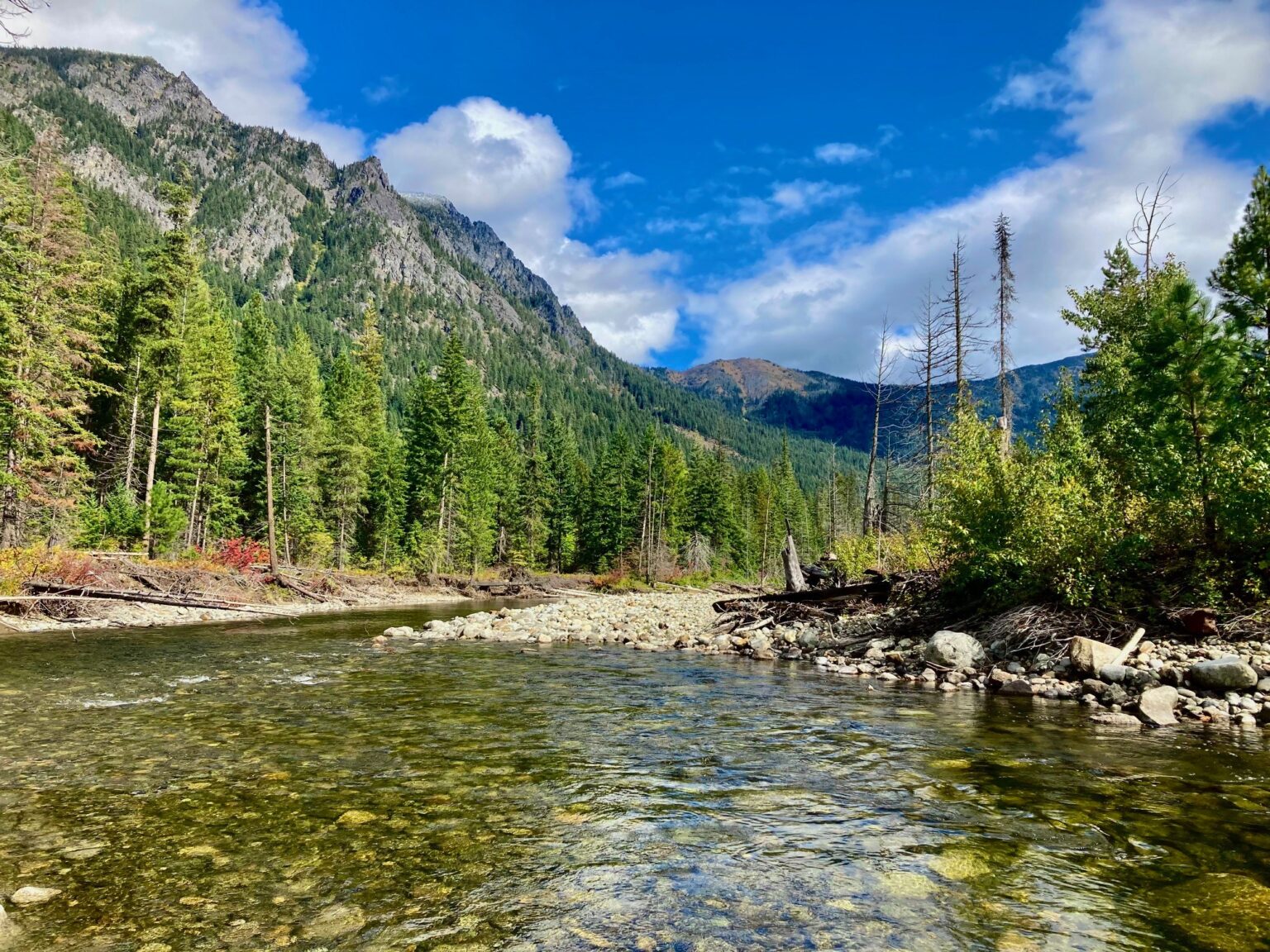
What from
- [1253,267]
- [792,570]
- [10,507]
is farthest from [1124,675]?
[10,507]

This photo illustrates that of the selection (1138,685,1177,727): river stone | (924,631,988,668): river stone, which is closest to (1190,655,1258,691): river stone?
(1138,685,1177,727): river stone

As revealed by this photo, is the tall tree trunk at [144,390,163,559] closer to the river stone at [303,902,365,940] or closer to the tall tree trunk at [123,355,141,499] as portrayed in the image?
the tall tree trunk at [123,355,141,499]

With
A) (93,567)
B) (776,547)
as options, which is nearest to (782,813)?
(93,567)

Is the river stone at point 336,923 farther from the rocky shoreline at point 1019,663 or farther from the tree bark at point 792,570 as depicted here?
the tree bark at point 792,570

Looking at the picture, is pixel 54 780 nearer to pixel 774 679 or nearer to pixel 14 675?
pixel 14 675

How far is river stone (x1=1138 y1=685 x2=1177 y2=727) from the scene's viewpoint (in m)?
8.50

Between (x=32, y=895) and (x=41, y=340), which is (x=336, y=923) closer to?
(x=32, y=895)

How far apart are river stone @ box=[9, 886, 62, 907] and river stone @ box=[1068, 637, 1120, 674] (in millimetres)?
12720

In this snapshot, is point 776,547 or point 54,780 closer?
point 54,780

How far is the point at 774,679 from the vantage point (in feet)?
41.7

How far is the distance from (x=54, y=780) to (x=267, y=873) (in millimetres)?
3334

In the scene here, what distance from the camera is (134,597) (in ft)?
69.7

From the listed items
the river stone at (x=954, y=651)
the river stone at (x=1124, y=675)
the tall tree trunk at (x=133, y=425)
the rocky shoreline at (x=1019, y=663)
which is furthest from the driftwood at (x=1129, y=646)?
the tall tree trunk at (x=133, y=425)

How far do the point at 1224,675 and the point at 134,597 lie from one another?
27.1 m
